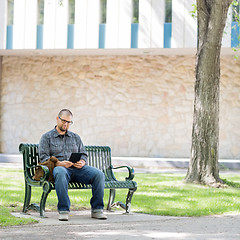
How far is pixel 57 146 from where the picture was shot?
24.1 feet

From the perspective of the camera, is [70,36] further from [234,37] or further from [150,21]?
[234,37]

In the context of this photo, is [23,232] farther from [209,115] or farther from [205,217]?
[209,115]

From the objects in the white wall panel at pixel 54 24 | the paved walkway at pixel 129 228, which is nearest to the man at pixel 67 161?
the paved walkway at pixel 129 228

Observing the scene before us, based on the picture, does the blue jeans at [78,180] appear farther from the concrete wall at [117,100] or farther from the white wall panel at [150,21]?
the concrete wall at [117,100]

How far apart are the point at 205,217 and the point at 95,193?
152 centimetres

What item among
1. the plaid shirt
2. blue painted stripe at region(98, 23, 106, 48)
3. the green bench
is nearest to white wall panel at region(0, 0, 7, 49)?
blue painted stripe at region(98, 23, 106, 48)

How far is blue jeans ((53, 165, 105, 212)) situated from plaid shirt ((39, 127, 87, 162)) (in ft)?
0.71

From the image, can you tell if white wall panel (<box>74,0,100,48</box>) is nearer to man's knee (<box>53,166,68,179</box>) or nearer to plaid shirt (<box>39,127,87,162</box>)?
plaid shirt (<box>39,127,87,162</box>)

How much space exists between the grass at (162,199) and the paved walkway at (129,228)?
0.42 metres

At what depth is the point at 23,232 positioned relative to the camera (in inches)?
234

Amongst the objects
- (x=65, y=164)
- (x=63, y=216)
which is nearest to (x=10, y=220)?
(x=63, y=216)

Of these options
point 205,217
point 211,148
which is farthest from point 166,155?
point 205,217

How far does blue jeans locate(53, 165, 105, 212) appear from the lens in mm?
6867

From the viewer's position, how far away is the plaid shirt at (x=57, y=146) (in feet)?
23.9
